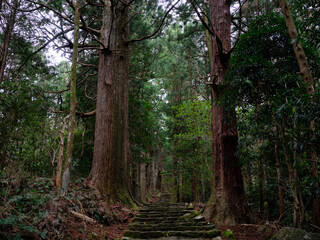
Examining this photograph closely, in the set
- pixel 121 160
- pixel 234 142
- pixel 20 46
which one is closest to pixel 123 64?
pixel 121 160

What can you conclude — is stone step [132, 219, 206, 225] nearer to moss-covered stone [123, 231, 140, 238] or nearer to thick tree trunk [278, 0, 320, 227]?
moss-covered stone [123, 231, 140, 238]

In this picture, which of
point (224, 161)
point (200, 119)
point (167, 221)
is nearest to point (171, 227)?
point (167, 221)

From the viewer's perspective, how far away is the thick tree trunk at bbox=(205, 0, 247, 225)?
18.7ft

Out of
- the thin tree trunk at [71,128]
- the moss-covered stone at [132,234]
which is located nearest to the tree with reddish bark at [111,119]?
the moss-covered stone at [132,234]

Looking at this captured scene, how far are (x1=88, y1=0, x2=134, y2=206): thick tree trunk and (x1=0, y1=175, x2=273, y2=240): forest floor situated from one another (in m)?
1.42

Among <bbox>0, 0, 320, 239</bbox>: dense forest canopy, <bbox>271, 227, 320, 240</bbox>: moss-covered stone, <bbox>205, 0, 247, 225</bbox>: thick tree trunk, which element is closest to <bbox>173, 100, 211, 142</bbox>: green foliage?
<bbox>0, 0, 320, 239</bbox>: dense forest canopy

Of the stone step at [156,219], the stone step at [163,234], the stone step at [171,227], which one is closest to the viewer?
the stone step at [163,234]

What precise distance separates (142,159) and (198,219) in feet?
28.5

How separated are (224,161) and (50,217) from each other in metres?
4.40

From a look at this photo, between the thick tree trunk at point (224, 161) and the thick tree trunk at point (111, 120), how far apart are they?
3332 mm

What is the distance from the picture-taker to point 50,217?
11.4 ft

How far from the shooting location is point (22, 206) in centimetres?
381

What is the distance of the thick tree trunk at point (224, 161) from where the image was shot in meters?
5.69

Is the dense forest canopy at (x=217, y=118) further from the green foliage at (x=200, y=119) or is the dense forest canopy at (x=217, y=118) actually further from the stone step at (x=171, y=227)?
the stone step at (x=171, y=227)
